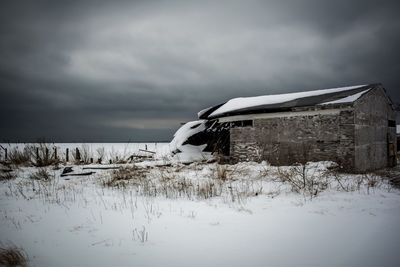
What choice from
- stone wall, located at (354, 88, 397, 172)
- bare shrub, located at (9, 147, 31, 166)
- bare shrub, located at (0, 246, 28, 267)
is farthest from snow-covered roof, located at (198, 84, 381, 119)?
bare shrub, located at (9, 147, 31, 166)

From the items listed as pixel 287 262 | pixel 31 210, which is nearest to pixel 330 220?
pixel 287 262

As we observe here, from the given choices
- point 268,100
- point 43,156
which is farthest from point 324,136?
point 43,156

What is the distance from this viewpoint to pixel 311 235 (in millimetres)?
3393

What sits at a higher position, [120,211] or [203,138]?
[203,138]

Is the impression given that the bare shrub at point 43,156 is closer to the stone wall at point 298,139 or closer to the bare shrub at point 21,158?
the bare shrub at point 21,158

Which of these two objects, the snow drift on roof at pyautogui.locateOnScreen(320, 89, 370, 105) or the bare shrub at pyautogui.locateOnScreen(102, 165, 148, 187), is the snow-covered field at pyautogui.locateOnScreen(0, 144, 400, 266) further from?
the snow drift on roof at pyautogui.locateOnScreen(320, 89, 370, 105)

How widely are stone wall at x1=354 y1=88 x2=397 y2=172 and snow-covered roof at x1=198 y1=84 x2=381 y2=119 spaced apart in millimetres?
471

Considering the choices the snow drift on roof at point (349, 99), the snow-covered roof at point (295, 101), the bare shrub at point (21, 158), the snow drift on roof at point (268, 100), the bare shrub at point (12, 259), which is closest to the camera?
the bare shrub at point (12, 259)

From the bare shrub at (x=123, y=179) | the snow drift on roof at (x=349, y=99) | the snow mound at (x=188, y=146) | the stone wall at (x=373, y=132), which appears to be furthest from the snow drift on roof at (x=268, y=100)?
the bare shrub at (x=123, y=179)

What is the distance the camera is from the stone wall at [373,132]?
32.2ft

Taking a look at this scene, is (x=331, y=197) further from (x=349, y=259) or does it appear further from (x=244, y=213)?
(x=349, y=259)

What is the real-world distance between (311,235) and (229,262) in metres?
1.39

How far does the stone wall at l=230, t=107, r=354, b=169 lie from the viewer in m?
9.52

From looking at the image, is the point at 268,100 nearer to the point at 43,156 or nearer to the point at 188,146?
the point at 188,146
